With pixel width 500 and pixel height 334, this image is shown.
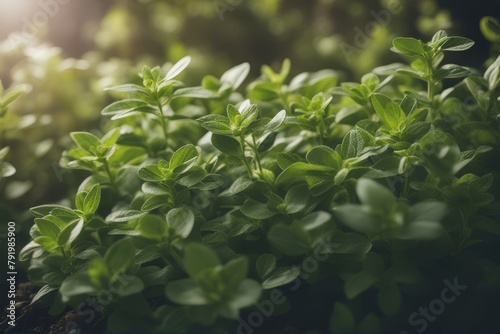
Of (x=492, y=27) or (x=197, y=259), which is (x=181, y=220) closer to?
(x=197, y=259)

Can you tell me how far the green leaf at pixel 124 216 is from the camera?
0.90 metres

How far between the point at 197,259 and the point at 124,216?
0.24 metres

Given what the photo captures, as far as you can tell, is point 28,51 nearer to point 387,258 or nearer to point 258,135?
point 258,135

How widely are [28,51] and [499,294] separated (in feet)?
5.03

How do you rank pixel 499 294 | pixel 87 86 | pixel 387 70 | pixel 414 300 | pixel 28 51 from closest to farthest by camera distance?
pixel 499 294 → pixel 414 300 → pixel 387 70 → pixel 28 51 → pixel 87 86

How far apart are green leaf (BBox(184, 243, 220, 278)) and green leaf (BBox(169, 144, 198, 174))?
203 mm

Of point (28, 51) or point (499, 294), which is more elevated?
point (28, 51)

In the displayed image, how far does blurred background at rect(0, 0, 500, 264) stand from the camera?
57.4 inches

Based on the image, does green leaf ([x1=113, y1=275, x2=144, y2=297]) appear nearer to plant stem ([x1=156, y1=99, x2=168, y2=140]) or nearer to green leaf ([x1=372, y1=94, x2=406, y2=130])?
plant stem ([x1=156, y1=99, x2=168, y2=140])

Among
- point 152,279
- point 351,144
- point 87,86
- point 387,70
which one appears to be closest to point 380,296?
point 351,144

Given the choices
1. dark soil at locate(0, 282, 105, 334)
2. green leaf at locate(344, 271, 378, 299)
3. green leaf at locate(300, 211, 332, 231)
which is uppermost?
green leaf at locate(300, 211, 332, 231)

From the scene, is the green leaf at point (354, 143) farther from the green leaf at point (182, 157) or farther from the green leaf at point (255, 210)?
the green leaf at point (182, 157)

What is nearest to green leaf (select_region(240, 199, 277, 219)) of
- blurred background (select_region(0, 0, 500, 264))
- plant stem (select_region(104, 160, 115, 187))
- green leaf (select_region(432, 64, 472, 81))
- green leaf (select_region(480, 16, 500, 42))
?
plant stem (select_region(104, 160, 115, 187))

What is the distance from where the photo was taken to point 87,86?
180 centimetres
